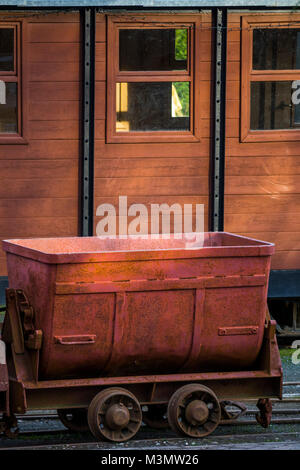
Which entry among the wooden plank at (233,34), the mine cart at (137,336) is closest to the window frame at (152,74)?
the wooden plank at (233,34)

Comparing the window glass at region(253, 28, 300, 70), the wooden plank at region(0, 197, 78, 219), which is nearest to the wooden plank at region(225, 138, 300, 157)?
the window glass at region(253, 28, 300, 70)

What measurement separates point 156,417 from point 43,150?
4.11 metres

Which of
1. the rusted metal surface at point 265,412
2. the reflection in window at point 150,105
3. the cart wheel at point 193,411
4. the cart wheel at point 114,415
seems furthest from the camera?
the reflection in window at point 150,105

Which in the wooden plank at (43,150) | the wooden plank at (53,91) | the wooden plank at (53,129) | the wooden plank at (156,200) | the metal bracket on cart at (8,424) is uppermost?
the wooden plank at (53,91)

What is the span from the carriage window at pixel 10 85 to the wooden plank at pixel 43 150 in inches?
4.3

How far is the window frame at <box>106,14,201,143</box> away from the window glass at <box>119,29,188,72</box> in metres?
0.05

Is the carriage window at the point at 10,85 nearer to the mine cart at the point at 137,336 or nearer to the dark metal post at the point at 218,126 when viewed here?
the dark metal post at the point at 218,126

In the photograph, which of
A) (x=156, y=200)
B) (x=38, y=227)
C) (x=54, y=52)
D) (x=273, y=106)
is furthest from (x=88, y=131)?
(x=273, y=106)

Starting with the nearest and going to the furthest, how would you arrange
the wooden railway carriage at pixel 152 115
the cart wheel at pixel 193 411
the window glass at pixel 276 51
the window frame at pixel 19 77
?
1. the cart wheel at pixel 193 411
2. the window frame at pixel 19 77
3. the wooden railway carriage at pixel 152 115
4. the window glass at pixel 276 51

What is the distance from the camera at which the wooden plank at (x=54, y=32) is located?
1073cm

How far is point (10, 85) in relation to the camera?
35.4 ft

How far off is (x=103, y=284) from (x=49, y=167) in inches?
168

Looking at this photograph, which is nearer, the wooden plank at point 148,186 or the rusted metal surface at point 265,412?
the rusted metal surface at point 265,412

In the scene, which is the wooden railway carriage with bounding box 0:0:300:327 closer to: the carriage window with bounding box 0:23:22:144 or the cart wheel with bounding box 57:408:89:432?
the carriage window with bounding box 0:23:22:144
